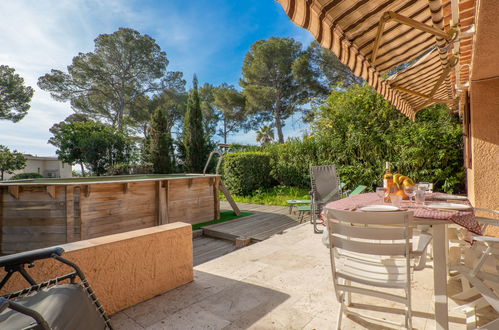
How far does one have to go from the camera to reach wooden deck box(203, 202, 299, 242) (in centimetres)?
501

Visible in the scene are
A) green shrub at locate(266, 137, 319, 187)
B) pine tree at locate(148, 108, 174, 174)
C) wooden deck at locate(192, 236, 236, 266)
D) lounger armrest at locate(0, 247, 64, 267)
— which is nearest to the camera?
lounger armrest at locate(0, 247, 64, 267)

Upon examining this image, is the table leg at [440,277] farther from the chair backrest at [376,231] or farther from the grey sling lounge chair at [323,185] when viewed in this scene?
the grey sling lounge chair at [323,185]

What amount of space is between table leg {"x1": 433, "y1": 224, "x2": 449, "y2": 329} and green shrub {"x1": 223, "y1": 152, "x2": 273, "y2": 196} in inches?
312

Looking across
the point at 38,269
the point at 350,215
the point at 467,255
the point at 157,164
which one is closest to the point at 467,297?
the point at 467,255

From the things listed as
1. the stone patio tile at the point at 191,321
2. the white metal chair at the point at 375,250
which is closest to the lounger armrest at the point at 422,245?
the white metal chair at the point at 375,250

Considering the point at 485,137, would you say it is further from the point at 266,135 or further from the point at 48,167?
the point at 48,167

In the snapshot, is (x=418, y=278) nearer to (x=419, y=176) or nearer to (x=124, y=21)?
(x=419, y=176)

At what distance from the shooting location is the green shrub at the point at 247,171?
9.55m

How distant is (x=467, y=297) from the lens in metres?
2.00

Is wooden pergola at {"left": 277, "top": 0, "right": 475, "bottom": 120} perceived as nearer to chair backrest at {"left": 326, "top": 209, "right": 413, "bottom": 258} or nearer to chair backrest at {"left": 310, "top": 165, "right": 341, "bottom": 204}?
chair backrest at {"left": 326, "top": 209, "right": 413, "bottom": 258}

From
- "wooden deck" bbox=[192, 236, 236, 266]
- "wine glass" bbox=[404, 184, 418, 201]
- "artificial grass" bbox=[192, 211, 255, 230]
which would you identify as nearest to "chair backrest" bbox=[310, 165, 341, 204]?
"wooden deck" bbox=[192, 236, 236, 266]

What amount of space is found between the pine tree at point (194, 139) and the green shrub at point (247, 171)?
537 centimetres

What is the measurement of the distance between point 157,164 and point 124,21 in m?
10.9

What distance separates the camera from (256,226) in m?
5.61
